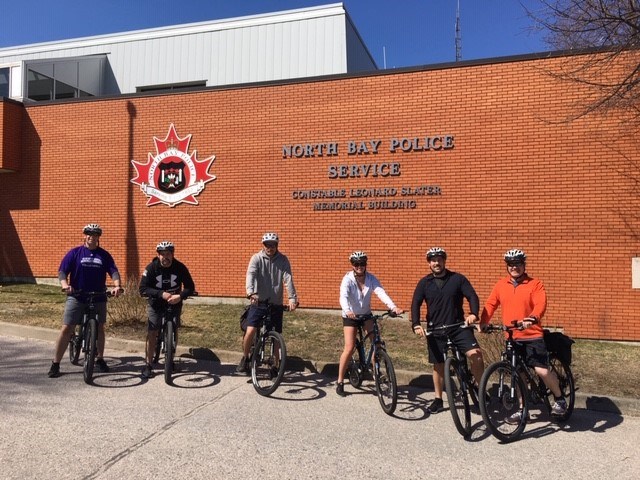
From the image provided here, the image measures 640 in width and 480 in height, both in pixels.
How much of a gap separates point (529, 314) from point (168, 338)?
4011 millimetres

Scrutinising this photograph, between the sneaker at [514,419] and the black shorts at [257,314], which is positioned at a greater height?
the black shorts at [257,314]

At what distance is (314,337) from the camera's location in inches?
348

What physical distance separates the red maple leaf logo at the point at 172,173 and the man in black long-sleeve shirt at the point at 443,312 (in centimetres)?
799

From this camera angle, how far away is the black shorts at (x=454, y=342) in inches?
193

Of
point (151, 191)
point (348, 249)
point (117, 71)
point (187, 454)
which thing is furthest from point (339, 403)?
point (117, 71)

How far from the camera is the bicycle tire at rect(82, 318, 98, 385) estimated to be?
19.2 feet

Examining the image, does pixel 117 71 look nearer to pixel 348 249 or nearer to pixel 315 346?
pixel 348 249

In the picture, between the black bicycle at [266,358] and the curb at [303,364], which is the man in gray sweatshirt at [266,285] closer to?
the black bicycle at [266,358]

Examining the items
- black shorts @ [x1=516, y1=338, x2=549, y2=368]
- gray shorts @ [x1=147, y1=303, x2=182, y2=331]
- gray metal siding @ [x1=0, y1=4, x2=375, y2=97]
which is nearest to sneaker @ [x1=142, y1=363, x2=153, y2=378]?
gray shorts @ [x1=147, y1=303, x2=182, y2=331]

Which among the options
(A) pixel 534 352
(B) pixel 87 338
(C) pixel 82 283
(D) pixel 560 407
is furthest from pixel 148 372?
(D) pixel 560 407

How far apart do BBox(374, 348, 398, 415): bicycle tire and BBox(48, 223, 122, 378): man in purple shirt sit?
10.7ft

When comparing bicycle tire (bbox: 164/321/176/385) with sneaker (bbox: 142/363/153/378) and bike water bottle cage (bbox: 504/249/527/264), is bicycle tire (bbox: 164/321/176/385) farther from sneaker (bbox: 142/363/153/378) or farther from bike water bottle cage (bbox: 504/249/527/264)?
Result: bike water bottle cage (bbox: 504/249/527/264)

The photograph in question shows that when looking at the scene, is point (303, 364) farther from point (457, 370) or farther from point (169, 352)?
point (457, 370)

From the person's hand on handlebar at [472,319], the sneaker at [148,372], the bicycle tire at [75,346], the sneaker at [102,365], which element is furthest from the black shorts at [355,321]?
the bicycle tire at [75,346]
